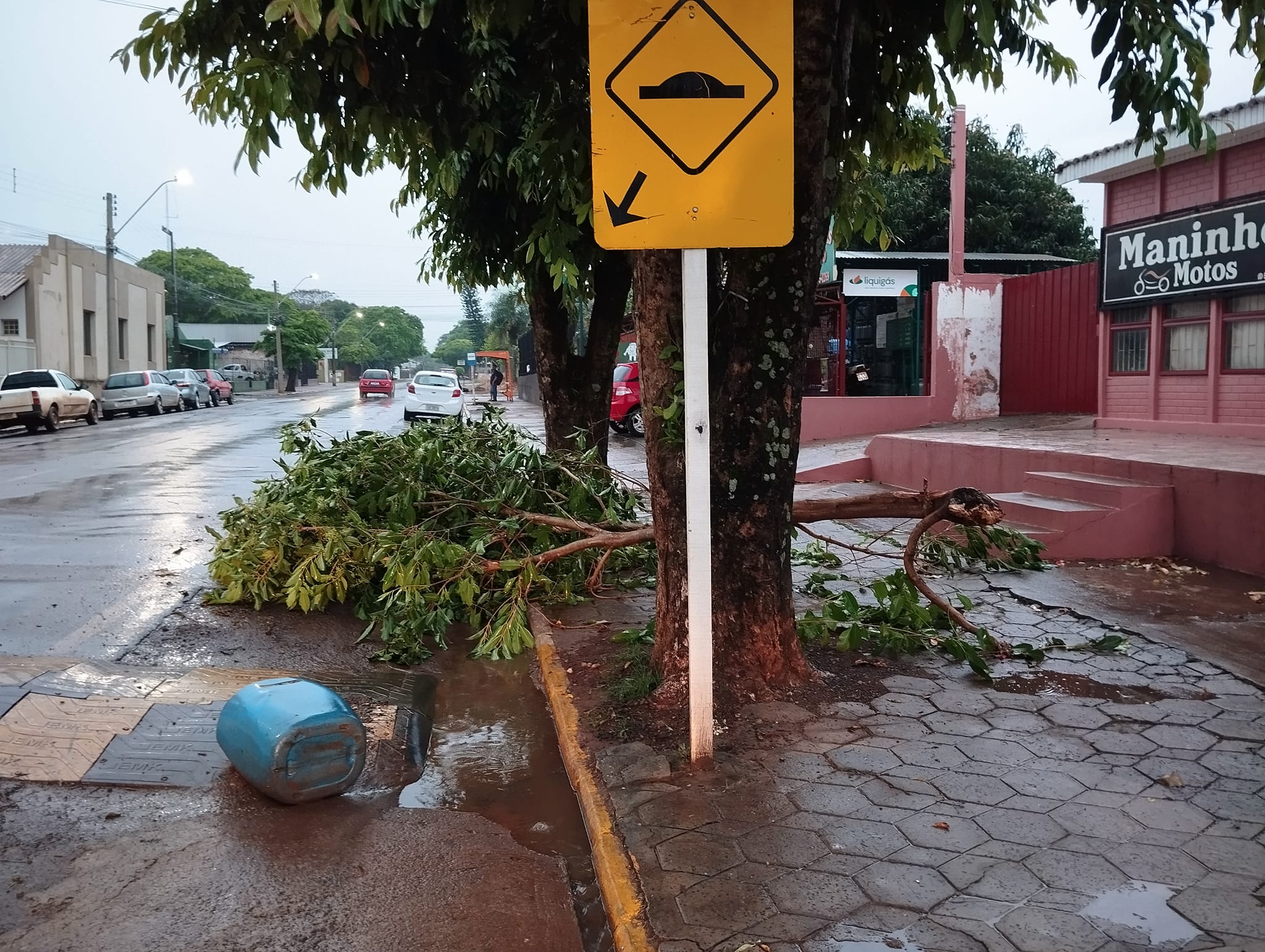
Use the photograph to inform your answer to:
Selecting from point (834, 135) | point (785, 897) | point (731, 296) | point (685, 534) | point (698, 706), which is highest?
point (834, 135)

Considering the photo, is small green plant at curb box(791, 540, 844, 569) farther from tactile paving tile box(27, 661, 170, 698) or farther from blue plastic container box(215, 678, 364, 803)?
tactile paving tile box(27, 661, 170, 698)

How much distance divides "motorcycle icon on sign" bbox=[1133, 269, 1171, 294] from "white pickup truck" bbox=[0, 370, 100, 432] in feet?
80.7

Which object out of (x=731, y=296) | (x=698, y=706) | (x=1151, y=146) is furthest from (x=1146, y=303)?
(x=698, y=706)

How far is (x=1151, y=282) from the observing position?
1259cm

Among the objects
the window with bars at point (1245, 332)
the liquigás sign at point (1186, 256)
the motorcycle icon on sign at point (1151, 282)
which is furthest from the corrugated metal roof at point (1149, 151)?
the window with bars at point (1245, 332)

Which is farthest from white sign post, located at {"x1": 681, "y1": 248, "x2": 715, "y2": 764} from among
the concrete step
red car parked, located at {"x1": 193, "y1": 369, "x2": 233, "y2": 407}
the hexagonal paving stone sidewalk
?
red car parked, located at {"x1": 193, "y1": 369, "x2": 233, "y2": 407}

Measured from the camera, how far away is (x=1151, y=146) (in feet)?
41.1

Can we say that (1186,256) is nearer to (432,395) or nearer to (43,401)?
(432,395)

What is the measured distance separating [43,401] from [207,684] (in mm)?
23548

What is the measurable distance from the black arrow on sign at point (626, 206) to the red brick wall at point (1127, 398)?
11.5m

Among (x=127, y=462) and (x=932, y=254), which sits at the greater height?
(x=932, y=254)

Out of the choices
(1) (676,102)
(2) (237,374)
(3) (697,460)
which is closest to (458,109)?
(1) (676,102)

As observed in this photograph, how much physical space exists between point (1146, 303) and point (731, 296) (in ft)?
35.2

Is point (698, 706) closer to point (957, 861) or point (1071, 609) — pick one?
point (957, 861)
